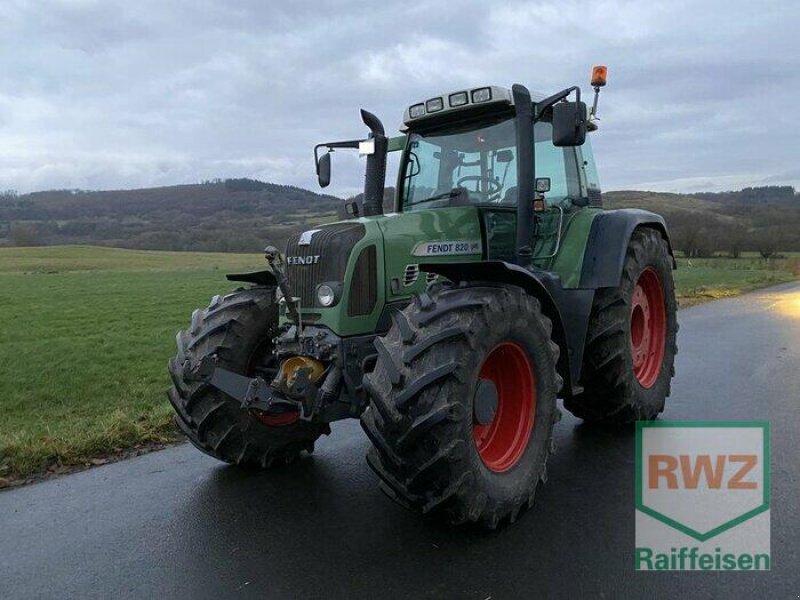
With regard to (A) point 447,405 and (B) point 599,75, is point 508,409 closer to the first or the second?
(A) point 447,405

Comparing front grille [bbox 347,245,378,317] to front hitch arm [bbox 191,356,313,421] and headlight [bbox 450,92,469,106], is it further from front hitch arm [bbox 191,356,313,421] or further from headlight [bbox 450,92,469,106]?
headlight [bbox 450,92,469,106]

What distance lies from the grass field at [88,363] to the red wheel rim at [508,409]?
112 inches

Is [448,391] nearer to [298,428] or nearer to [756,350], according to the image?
[298,428]

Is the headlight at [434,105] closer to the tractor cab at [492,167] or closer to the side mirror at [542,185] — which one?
the tractor cab at [492,167]

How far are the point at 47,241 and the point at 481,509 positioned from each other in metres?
79.5

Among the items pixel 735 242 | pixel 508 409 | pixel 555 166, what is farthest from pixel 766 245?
pixel 508 409

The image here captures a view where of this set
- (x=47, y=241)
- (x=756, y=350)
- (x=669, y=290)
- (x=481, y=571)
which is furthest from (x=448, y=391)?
(x=47, y=241)

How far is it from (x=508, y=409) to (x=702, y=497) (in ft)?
3.96

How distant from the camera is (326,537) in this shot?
3.61 meters

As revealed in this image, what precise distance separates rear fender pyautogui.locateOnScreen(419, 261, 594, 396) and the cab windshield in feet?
2.41

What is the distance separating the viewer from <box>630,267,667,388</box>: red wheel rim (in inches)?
228

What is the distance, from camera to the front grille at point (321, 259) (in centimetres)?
404

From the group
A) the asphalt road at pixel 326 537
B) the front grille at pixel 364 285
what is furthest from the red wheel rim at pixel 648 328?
the front grille at pixel 364 285

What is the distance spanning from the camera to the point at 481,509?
341 centimetres
